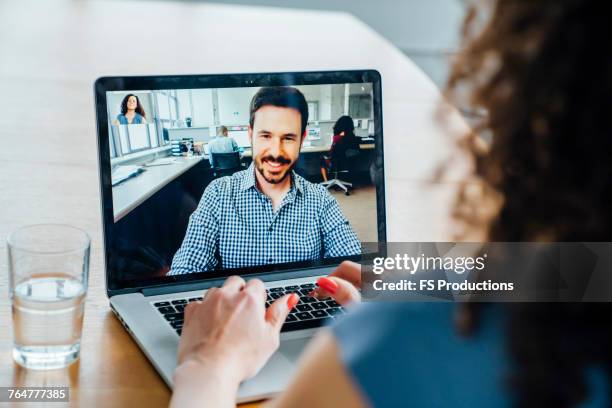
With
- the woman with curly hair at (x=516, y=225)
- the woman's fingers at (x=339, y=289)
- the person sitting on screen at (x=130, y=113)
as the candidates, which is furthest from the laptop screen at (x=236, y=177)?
the woman with curly hair at (x=516, y=225)

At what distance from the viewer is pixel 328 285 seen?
3.25 feet

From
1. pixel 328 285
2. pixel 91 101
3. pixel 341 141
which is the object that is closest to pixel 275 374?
pixel 328 285

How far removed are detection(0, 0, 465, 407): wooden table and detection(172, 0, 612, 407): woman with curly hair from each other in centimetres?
6

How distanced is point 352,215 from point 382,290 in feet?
0.65

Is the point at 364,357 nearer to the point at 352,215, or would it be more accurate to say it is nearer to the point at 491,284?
the point at 491,284

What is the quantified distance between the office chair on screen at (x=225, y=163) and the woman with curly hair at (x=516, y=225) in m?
0.61

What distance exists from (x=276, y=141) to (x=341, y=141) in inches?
4.0

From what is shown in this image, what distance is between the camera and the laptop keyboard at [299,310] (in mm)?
953

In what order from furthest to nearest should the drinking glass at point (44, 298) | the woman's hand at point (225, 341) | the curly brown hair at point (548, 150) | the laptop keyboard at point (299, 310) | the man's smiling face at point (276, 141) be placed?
the man's smiling face at point (276, 141) → the laptop keyboard at point (299, 310) → the drinking glass at point (44, 298) → the woman's hand at point (225, 341) → the curly brown hair at point (548, 150)

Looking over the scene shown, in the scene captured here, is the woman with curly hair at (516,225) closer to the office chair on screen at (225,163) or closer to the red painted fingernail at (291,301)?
the red painted fingernail at (291,301)

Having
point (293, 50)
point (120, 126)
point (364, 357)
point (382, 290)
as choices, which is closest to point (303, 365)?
point (364, 357)

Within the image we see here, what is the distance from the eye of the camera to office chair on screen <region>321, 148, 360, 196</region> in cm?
110

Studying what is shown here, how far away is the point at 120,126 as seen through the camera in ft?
3.27

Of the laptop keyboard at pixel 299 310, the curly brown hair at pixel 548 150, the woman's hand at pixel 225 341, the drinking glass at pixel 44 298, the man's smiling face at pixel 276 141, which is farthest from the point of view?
the man's smiling face at pixel 276 141
